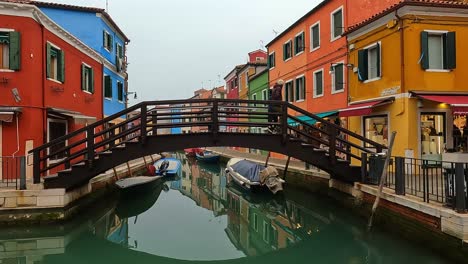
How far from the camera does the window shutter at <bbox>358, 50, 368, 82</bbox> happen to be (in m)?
14.3

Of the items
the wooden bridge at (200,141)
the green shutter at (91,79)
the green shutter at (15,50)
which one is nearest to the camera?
the wooden bridge at (200,141)

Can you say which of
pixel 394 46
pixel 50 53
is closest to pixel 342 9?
pixel 394 46

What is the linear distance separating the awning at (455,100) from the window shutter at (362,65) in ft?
9.32

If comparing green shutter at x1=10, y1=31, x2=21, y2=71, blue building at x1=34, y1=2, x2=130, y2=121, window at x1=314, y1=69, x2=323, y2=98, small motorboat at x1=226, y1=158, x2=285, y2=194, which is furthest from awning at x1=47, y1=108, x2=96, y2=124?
window at x1=314, y1=69, x2=323, y2=98

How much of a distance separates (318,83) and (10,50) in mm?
14156

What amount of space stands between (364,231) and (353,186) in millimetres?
1993

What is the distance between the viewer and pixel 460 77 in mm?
12336

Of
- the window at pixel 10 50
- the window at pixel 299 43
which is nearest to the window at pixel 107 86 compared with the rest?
the window at pixel 10 50

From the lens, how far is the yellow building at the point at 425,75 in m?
12.0

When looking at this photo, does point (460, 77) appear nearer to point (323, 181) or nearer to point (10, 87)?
point (323, 181)

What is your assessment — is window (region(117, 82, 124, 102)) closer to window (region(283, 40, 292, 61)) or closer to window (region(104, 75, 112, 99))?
window (region(104, 75, 112, 99))

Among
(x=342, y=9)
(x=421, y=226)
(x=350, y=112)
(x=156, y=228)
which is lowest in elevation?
A: (x=156, y=228)

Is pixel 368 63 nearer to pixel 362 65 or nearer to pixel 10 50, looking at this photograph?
pixel 362 65

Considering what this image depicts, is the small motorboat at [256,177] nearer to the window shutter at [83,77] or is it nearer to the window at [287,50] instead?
the window shutter at [83,77]
